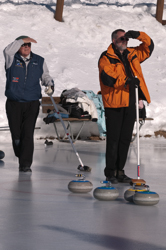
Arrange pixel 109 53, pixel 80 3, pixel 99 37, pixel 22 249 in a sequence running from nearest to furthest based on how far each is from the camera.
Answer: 1. pixel 22 249
2. pixel 109 53
3. pixel 99 37
4. pixel 80 3

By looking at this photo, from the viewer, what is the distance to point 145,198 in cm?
385

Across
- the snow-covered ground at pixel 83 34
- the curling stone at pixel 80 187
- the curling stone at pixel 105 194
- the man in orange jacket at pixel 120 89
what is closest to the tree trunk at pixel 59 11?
the snow-covered ground at pixel 83 34

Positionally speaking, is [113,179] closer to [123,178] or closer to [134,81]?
[123,178]

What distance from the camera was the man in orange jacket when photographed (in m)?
5.11

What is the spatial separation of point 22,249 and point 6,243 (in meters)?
0.14

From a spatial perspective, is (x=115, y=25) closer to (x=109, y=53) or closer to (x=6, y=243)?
(x=109, y=53)

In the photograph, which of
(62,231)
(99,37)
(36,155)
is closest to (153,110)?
(99,37)

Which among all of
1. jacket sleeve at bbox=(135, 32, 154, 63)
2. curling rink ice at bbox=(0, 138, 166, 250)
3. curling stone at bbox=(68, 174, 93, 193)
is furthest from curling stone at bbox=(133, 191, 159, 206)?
jacket sleeve at bbox=(135, 32, 154, 63)

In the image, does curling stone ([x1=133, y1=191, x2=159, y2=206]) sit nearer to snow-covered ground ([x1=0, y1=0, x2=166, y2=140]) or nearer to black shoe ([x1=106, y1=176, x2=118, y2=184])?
black shoe ([x1=106, y1=176, x2=118, y2=184])

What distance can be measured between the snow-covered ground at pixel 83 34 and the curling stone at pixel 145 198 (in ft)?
31.9

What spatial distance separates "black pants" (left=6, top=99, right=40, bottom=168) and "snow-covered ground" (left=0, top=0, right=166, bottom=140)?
7.41 m

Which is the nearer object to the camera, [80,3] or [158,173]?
[158,173]

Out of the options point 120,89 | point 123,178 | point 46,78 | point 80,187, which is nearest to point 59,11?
point 46,78

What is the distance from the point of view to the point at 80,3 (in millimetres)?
19188
